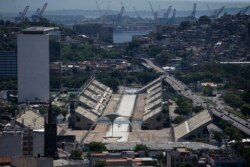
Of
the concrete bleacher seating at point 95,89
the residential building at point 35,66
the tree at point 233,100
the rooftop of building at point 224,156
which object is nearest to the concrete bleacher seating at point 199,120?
the rooftop of building at point 224,156

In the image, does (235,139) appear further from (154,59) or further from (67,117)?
(154,59)

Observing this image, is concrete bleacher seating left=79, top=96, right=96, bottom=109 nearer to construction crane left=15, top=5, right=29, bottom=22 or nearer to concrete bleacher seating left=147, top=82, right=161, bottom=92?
concrete bleacher seating left=147, top=82, right=161, bottom=92

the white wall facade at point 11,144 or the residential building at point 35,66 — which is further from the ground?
the residential building at point 35,66

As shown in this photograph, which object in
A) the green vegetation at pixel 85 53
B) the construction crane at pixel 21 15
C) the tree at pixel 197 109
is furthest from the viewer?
the construction crane at pixel 21 15

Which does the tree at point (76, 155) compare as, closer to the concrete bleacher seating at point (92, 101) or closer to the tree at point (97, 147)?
the tree at point (97, 147)

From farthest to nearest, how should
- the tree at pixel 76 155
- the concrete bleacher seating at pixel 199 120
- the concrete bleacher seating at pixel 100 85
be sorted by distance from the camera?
the concrete bleacher seating at pixel 100 85 < the concrete bleacher seating at pixel 199 120 < the tree at pixel 76 155

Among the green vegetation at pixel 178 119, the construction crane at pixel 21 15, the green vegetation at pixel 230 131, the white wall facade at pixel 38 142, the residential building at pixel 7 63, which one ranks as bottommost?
the green vegetation at pixel 178 119

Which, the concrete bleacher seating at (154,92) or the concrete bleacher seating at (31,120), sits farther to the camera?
the concrete bleacher seating at (154,92)

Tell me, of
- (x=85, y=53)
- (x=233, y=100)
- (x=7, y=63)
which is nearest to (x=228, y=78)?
(x=233, y=100)
